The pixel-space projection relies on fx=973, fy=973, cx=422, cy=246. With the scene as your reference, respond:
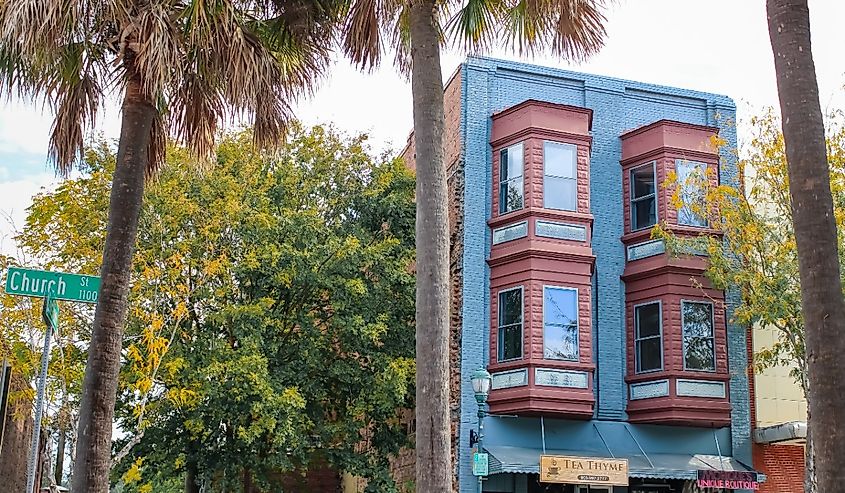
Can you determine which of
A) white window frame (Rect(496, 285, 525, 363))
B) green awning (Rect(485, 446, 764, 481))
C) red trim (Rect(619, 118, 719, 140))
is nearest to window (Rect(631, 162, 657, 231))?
red trim (Rect(619, 118, 719, 140))

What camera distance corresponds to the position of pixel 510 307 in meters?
22.5

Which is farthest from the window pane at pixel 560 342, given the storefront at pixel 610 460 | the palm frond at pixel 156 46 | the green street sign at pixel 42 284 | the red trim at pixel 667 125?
the green street sign at pixel 42 284

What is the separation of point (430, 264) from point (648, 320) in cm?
1432

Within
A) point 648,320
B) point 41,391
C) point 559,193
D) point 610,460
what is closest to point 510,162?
point 559,193

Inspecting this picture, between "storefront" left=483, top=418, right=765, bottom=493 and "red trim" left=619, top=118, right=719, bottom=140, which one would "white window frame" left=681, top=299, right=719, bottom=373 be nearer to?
"storefront" left=483, top=418, right=765, bottom=493

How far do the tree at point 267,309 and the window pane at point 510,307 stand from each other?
2.47 metres

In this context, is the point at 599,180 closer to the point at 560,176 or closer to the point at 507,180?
the point at 560,176

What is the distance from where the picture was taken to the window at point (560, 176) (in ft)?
75.3

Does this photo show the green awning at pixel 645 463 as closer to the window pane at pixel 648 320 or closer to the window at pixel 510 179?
the window pane at pixel 648 320

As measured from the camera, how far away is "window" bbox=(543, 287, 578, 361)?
72.1ft

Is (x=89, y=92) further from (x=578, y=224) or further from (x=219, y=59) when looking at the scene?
(x=578, y=224)

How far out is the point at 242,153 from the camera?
23328 mm

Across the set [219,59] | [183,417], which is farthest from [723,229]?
[219,59]

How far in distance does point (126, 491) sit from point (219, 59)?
14750 millimetres
